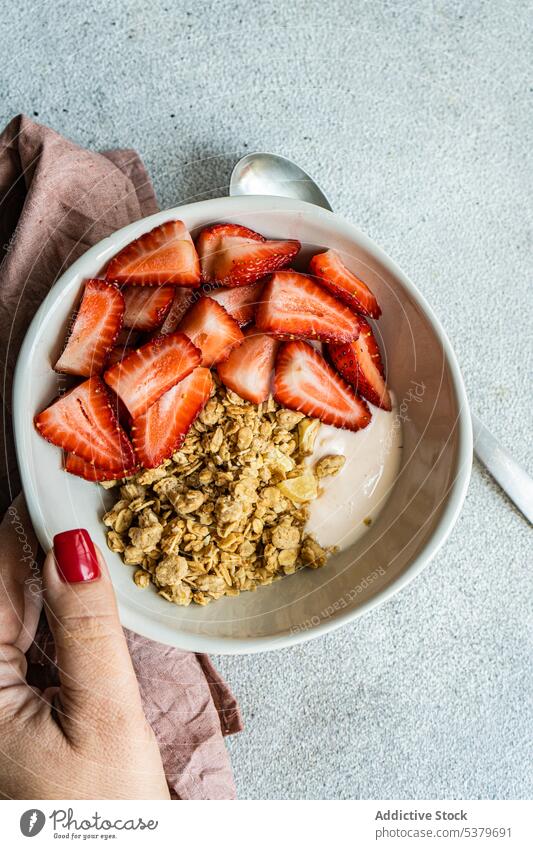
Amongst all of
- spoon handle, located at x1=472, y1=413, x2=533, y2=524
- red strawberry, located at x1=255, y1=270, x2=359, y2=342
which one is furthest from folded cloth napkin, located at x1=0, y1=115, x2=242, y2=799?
spoon handle, located at x1=472, y1=413, x2=533, y2=524

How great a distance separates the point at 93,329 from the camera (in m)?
0.50

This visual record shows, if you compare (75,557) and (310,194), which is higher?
(310,194)

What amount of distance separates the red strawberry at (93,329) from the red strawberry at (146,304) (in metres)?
0.01

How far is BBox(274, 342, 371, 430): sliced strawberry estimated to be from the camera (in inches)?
20.9

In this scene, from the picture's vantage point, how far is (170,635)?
1.64 ft

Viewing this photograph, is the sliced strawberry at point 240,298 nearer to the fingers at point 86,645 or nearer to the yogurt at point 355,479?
the yogurt at point 355,479

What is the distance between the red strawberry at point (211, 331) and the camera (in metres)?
0.52

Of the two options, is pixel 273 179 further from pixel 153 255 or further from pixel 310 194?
pixel 153 255

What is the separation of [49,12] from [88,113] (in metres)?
0.09

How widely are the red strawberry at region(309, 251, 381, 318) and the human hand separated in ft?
0.83

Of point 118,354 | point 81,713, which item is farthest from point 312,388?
point 81,713

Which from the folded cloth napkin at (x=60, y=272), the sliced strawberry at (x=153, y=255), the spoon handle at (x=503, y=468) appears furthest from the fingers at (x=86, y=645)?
the spoon handle at (x=503, y=468)

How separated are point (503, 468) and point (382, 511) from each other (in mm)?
130

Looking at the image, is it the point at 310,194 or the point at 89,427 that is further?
the point at 310,194
